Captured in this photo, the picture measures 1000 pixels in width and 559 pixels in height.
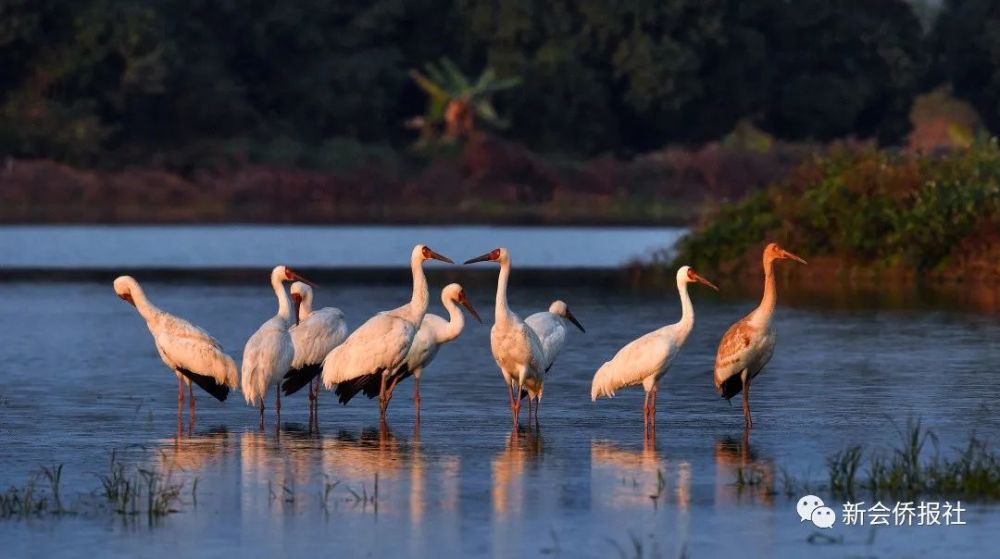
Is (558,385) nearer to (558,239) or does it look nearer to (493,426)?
(493,426)

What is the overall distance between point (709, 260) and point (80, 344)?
15.1 meters

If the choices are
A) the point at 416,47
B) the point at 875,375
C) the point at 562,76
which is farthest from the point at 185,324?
the point at 416,47

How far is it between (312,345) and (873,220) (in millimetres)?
19995

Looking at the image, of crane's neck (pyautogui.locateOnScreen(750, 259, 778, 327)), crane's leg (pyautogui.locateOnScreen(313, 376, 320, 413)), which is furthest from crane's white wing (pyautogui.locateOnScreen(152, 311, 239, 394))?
crane's neck (pyautogui.locateOnScreen(750, 259, 778, 327))

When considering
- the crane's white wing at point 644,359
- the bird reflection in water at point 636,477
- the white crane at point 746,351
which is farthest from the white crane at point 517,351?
the white crane at point 746,351

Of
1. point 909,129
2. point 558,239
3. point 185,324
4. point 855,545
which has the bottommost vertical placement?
point 855,545

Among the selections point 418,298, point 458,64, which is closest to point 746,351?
point 418,298

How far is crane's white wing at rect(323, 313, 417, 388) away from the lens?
17.3 m

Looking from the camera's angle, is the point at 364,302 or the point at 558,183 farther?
the point at 558,183

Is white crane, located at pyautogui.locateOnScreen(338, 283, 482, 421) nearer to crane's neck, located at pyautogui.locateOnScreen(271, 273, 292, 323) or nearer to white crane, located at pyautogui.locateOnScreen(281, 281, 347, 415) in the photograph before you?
white crane, located at pyautogui.locateOnScreen(281, 281, 347, 415)

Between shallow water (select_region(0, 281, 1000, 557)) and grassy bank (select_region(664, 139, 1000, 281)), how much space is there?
349 inches

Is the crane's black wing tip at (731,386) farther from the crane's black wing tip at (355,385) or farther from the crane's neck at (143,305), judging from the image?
the crane's neck at (143,305)

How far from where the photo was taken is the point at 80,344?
25688 millimetres

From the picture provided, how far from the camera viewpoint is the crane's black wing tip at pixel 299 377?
18.0 metres
